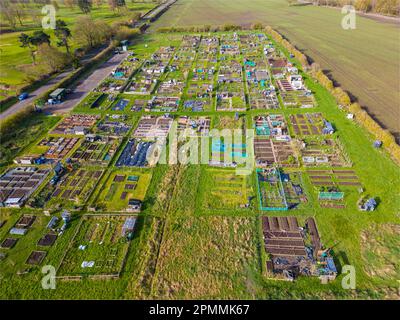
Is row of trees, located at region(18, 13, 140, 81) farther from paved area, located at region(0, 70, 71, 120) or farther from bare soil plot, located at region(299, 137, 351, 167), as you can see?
bare soil plot, located at region(299, 137, 351, 167)

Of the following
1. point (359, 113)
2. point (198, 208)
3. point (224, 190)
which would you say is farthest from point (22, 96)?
point (359, 113)

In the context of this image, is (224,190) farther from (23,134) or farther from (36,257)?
(23,134)

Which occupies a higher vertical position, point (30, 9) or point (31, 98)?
point (30, 9)

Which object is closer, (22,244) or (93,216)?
(22,244)

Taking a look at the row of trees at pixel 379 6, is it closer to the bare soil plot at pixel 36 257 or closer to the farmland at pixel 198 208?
the farmland at pixel 198 208
